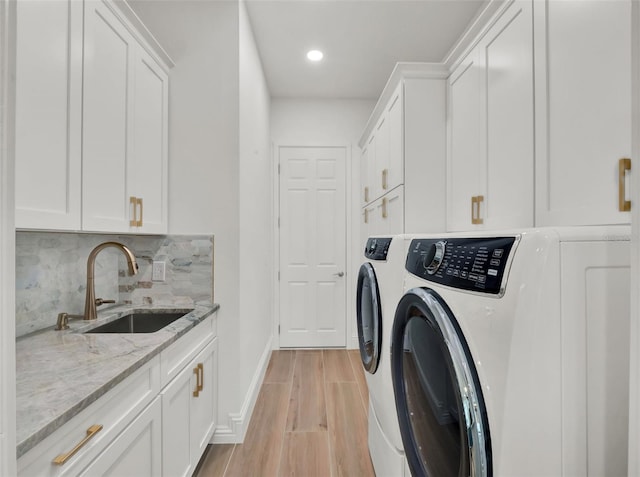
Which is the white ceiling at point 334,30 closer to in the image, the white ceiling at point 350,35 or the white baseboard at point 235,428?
the white ceiling at point 350,35

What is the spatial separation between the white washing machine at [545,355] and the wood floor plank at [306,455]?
1.33 metres

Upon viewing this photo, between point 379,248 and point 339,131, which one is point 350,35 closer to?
point 339,131

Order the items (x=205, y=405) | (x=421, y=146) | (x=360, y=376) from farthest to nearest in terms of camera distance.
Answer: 1. (x=360, y=376)
2. (x=421, y=146)
3. (x=205, y=405)

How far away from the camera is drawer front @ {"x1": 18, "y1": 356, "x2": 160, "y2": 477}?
2.36 ft

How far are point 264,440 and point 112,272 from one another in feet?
4.36

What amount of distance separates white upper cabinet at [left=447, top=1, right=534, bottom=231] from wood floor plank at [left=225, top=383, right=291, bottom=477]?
5.32 feet

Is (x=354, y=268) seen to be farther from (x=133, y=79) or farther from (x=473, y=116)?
(x=133, y=79)

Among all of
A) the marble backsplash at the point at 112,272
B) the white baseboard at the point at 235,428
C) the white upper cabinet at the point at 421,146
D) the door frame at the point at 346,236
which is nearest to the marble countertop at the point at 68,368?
the marble backsplash at the point at 112,272

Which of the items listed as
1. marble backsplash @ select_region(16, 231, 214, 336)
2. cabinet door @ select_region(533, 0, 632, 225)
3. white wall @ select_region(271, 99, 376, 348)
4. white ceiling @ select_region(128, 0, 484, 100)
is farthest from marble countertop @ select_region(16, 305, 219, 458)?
white wall @ select_region(271, 99, 376, 348)

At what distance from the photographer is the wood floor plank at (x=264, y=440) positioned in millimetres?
1749

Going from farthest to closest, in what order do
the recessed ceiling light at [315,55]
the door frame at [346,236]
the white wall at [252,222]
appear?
the door frame at [346,236], the recessed ceiling light at [315,55], the white wall at [252,222]

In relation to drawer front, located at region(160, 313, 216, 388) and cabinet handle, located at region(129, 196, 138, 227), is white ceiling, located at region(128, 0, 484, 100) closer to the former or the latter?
cabinet handle, located at region(129, 196, 138, 227)

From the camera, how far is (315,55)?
9.16 feet

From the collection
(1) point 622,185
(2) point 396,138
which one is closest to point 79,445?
(1) point 622,185
